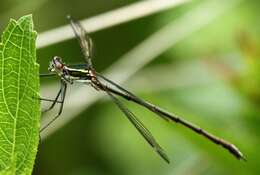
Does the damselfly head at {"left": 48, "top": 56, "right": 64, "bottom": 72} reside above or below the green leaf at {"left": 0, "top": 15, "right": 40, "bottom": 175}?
above

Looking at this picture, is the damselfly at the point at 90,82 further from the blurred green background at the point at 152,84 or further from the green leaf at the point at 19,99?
the green leaf at the point at 19,99

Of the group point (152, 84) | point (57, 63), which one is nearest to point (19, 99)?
point (57, 63)

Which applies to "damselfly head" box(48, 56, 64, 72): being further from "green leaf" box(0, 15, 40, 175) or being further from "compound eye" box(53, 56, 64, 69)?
"green leaf" box(0, 15, 40, 175)

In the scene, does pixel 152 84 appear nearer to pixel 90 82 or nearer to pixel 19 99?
pixel 90 82

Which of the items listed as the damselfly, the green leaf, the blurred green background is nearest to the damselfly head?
the damselfly

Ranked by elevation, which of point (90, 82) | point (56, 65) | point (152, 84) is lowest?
point (152, 84)

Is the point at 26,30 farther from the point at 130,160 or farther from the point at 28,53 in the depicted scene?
the point at 130,160

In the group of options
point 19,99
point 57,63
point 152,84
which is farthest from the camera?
point 152,84
